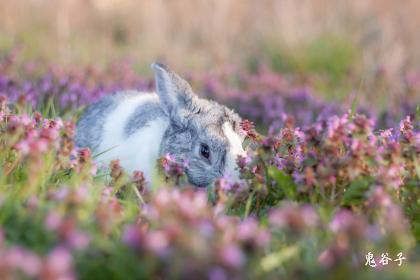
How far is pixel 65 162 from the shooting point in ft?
10.6

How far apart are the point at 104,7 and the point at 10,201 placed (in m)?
9.07

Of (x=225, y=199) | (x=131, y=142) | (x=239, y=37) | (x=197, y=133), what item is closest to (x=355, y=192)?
(x=225, y=199)

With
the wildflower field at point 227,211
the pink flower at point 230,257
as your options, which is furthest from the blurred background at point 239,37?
the pink flower at point 230,257

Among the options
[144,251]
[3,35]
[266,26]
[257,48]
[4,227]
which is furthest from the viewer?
[266,26]

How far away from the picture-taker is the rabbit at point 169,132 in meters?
3.99

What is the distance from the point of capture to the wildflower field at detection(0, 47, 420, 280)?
6.56 ft

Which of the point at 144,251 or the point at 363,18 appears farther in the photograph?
the point at 363,18

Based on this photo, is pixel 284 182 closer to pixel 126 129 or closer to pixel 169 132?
pixel 169 132

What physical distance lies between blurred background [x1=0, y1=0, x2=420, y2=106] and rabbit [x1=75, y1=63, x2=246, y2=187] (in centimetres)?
294

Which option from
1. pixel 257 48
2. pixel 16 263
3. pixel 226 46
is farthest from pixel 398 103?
pixel 16 263

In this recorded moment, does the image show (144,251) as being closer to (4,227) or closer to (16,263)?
(16,263)

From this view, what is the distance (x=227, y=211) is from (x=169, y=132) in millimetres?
1283

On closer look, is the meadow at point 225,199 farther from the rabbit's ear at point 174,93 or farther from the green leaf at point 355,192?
the rabbit's ear at point 174,93

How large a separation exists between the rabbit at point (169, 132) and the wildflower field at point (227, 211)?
0.74 feet
